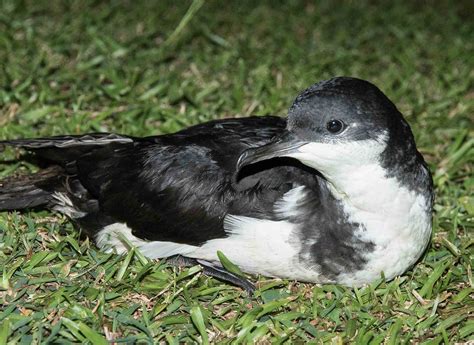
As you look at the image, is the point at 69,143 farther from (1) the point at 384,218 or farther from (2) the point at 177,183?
(1) the point at 384,218

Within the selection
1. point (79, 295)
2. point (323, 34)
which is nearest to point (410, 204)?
point (79, 295)

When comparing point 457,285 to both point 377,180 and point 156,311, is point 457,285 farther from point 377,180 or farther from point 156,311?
point 156,311

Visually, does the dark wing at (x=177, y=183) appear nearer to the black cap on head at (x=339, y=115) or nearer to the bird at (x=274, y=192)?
the bird at (x=274, y=192)

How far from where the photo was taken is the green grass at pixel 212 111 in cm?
410

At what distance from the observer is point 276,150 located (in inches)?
161

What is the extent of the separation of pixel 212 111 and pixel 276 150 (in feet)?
7.23

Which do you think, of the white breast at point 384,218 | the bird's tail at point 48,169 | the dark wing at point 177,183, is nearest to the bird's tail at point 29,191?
the bird's tail at point 48,169

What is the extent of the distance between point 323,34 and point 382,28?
0.67 metres

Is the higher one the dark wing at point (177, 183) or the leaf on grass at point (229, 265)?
the dark wing at point (177, 183)

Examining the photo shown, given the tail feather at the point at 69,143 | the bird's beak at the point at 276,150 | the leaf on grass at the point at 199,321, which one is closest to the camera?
the leaf on grass at the point at 199,321

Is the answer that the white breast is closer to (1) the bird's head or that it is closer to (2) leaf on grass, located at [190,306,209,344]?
(1) the bird's head

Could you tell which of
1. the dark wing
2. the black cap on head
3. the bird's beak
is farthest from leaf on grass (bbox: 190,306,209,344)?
the black cap on head

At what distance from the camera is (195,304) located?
4207 millimetres

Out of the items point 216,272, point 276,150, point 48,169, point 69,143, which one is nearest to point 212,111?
point 48,169
